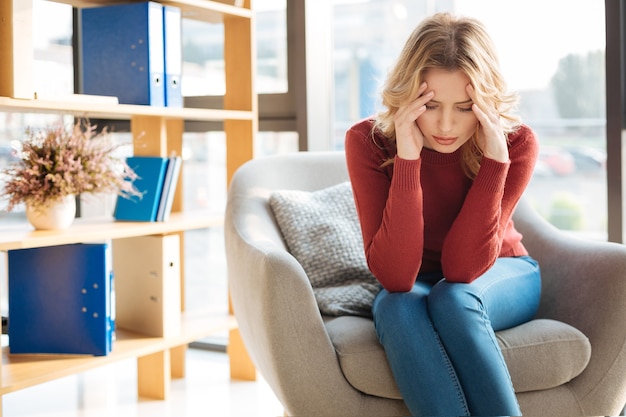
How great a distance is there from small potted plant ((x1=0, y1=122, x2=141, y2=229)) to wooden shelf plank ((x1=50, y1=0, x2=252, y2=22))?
443mm

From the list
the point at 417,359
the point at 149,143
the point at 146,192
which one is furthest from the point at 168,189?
the point at 417,359

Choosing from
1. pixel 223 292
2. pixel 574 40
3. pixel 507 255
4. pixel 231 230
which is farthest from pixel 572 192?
pixel 231 230

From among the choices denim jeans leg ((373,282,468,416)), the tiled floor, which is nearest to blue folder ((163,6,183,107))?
the tiled floor

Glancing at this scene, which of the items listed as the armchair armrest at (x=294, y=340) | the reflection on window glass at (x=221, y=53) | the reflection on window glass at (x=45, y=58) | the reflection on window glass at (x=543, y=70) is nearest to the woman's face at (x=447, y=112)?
the reflection on window glass at (x=543, y=70)

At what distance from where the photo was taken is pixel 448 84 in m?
1.67

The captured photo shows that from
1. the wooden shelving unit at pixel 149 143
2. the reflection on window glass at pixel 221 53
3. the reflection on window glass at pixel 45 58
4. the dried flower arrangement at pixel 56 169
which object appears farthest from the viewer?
the reflection on window glass at pixel 221 53

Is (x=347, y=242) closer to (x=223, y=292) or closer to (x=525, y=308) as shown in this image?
(x=525, y=308)

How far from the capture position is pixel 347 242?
2.06 metres

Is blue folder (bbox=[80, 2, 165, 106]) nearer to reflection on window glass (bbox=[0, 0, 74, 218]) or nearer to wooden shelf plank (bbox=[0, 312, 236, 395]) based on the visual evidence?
reflection on window glass (bbox=[0, 0, 74, 218])

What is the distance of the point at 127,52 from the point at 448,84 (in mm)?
1160

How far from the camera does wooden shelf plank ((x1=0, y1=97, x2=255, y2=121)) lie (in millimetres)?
1985

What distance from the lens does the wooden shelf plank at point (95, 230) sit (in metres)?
2.01

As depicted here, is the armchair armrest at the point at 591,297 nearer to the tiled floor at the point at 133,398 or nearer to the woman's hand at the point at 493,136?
the woman's hand at the point at 493,136

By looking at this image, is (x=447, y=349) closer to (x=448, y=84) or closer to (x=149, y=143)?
(x=448, y=84)
